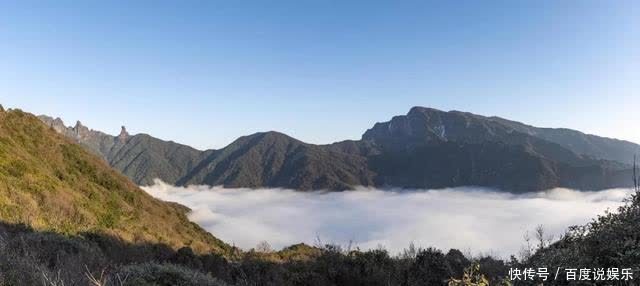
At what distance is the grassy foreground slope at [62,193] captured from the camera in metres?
25.6

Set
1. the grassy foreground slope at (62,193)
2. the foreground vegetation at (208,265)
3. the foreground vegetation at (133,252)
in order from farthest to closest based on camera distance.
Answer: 1. the grassy foreground slope at (62,193)
2. the foreground vegetation at (208,265)
3. the foreground vegetation at (133,252)

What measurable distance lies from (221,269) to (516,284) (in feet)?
61.9

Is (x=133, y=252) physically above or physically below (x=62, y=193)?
below

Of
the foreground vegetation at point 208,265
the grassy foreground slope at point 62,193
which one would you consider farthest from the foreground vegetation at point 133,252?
the grassy foreground slope at point 62,193

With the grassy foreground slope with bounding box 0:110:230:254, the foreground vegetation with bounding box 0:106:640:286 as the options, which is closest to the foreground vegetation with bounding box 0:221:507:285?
the foreground vegetation with bounding box 0:106:640:286

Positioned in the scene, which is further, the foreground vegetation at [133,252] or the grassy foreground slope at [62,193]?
the grassy foreground slope at [62,193]

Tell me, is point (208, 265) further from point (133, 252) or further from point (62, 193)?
point (62, 193)

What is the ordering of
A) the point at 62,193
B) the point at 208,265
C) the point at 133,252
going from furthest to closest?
the point at 62,193 → the point at 208,265 → the point at 133,252

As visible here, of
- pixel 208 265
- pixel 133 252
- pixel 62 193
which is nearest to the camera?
pixel 133 252

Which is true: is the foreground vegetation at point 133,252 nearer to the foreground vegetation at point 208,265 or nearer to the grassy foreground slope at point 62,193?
the foreground vegetation at point 208,265

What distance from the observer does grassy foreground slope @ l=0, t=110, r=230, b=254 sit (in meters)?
25.6

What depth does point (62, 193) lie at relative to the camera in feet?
113

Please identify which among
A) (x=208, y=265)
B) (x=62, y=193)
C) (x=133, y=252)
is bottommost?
(x=208, y=265)

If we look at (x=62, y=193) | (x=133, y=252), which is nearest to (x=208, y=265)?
(x=133, y=252)
